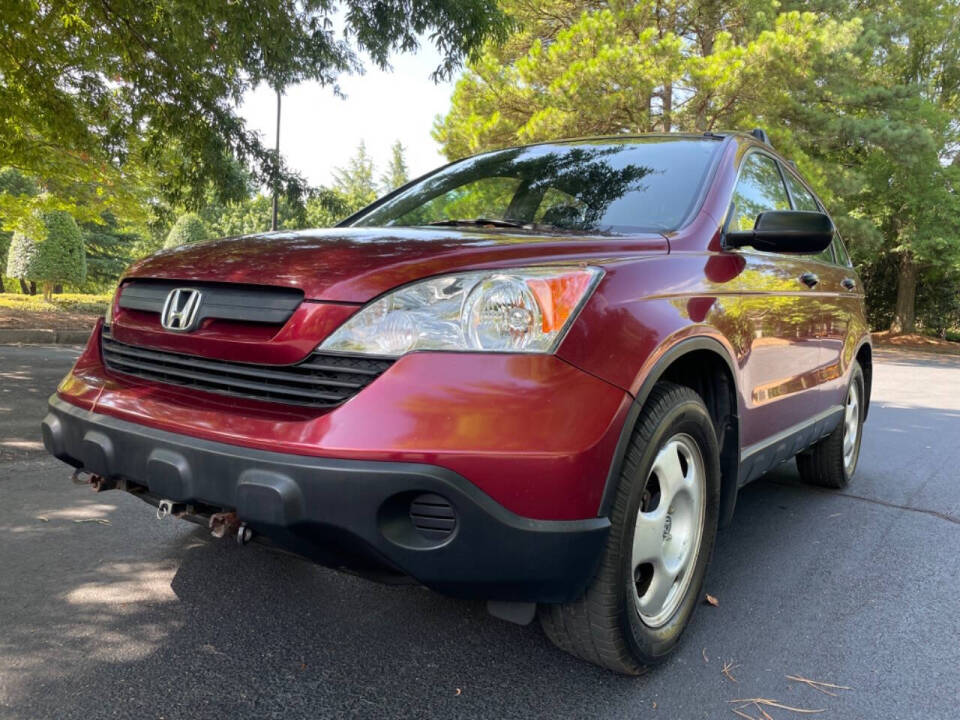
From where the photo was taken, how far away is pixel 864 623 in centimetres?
247

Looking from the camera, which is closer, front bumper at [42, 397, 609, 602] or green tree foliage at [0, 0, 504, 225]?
front bumper at [42, 397, 609, 602]

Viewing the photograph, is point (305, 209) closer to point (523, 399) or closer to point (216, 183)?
point (216, 183)

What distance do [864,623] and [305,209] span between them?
651 centimetres

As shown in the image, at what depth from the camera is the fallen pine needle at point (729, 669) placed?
2084mm

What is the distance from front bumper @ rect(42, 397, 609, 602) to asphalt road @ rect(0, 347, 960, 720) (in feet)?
1.47

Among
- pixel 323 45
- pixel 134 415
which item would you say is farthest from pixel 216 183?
pixel 134 415

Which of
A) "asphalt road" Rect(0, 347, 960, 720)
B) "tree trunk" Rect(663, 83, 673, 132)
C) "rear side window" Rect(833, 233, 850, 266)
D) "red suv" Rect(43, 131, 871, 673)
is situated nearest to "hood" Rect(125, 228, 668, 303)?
"red suv" Rect(43, 131, 871, 673)

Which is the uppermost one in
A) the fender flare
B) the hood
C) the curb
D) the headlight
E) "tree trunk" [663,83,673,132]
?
"tree trunk" [663,83,673,132]

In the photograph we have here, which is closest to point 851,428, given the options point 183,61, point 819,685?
point 819,685

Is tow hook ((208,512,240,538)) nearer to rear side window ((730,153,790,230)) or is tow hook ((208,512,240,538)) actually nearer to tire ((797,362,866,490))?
rear side window ((730,153,790,230))

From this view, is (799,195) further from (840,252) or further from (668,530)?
(668,530)

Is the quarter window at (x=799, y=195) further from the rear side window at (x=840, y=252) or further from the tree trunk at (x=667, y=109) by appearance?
the tree trunk at (x=667, y=109)

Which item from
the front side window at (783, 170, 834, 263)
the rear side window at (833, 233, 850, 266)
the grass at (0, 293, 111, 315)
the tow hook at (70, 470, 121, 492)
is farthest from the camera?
the grass at (0, 293, 111, 315)

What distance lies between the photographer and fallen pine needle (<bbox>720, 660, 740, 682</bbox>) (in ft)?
6.84
